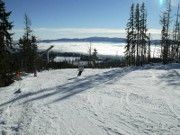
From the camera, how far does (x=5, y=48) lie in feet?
127

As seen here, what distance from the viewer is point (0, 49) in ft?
117

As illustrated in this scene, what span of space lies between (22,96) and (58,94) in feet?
7.38

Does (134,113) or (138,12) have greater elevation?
(138,12)

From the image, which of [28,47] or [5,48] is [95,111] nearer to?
[5,48]

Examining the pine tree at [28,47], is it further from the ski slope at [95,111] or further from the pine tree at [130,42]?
the ski slope at [95,111]

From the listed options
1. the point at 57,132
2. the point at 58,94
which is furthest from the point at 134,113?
the point at 58,94

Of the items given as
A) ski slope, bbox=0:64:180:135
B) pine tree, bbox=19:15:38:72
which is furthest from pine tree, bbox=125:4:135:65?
ski slope, bbox=0:64:180:135

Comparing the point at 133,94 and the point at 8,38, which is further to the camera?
the point at 8,38

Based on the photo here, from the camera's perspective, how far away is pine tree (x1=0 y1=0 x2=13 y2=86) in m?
33.3

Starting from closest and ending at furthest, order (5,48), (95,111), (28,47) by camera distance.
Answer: (95,111)
(5,48)
(28,47)

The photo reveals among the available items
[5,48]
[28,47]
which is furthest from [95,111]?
[28,47]

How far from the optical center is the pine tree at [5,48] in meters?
33.3

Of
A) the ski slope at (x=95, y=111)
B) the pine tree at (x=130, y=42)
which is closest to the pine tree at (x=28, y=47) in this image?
the pine tree at (x=130, y=42)

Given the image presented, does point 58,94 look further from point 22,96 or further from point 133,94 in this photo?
point 133,94
